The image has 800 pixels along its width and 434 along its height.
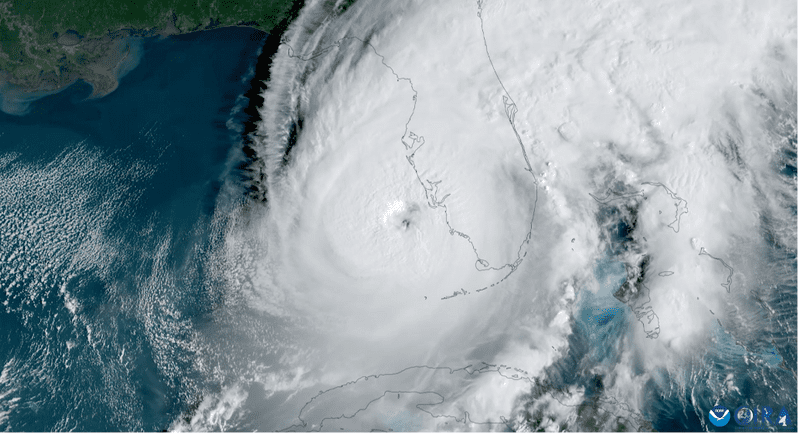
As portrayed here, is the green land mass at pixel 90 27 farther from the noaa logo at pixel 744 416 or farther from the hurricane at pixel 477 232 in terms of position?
the noaa logo at pixel 744 416

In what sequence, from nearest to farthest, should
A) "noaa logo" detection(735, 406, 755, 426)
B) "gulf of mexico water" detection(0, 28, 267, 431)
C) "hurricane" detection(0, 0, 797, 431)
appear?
1. "hurricane" detection(0, 0, 797, 431)
2. "noaa logo" detection(735, 406, 755, 426)
3. "gulf of mexico water" detection(0, 28, 267, 431)

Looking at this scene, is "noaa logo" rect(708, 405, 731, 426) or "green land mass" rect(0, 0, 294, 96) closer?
"noaa logo" rect(708, 405, 731, 426)

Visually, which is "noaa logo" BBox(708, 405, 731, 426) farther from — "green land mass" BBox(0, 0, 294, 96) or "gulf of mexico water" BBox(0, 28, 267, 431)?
"green land mass" BBox(0, 0, 294, 96)

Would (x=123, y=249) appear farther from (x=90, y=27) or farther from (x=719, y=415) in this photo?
(x=719, y=415)

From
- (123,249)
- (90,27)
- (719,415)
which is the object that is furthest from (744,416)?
(90,27)

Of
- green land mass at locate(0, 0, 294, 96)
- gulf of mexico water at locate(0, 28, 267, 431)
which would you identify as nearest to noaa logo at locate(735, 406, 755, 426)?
gulf of mexico water at locate(0, 28, 267, 431)

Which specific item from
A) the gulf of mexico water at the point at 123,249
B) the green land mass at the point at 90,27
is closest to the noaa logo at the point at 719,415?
the gulf of mexico water at the point at 123,249
